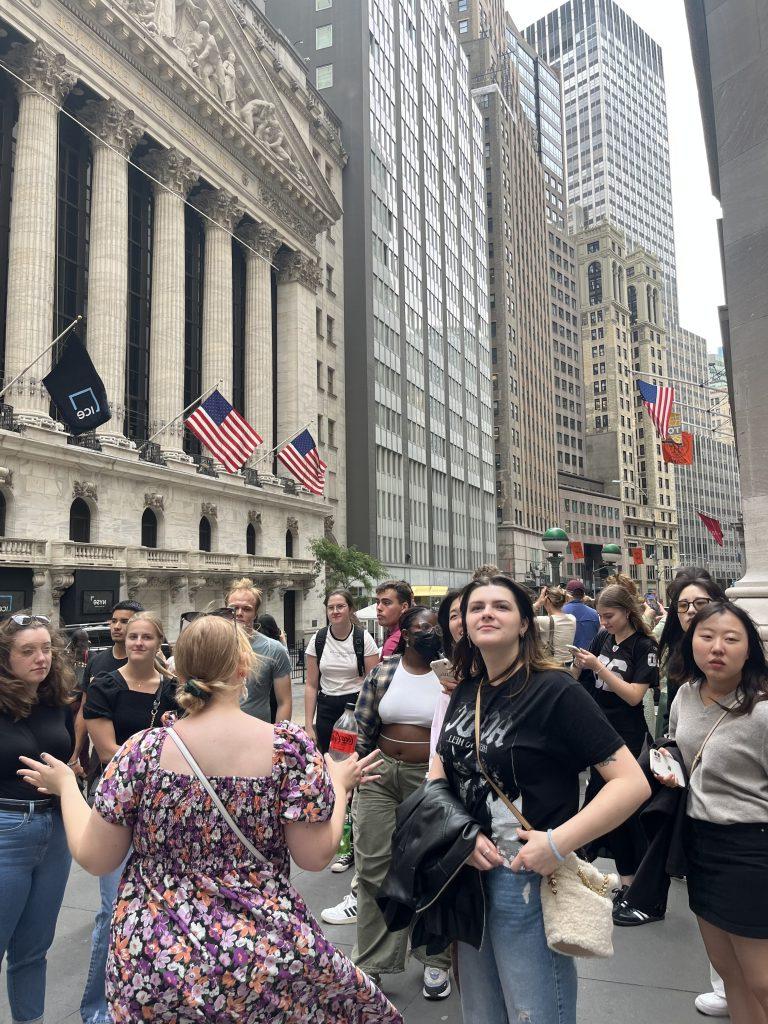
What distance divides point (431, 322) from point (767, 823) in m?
66.1

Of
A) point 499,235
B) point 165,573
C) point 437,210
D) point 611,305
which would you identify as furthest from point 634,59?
point 165,573

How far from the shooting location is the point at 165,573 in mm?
32938

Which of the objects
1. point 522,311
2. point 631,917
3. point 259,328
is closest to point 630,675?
point 631,917

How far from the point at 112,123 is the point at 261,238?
482 inches

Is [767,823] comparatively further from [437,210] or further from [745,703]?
[437,210]

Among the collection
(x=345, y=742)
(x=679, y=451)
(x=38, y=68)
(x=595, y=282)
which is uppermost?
(x=595, y=282)

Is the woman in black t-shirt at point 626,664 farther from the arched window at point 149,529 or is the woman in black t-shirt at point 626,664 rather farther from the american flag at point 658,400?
the arched window at point 149,529

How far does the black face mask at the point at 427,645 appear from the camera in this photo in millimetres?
4777

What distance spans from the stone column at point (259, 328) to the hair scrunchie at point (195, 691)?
41.0 metres

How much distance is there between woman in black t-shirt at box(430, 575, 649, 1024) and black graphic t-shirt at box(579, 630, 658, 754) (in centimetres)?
329

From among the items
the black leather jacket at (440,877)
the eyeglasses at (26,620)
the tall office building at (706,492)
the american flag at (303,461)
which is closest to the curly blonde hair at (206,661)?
the black leather jacket at (440,877)

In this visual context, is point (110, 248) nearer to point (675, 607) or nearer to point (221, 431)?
point (221, 431)

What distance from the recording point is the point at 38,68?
29.6 m

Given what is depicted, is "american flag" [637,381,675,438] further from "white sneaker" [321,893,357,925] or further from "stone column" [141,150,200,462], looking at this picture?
"white sneaker" [321,893,357,925]
